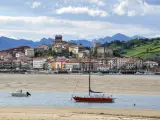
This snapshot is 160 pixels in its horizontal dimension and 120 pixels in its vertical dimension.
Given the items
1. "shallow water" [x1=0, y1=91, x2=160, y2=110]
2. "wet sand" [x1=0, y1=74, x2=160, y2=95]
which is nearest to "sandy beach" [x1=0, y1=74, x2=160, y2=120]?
"wet sand" [x1=0, y1=74, x2=160, y2=95]

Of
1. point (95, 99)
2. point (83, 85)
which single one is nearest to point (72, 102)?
point (95, 99)

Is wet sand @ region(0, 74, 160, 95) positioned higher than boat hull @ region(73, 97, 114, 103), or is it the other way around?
wet sand @ region(0, 74, 160, 95)

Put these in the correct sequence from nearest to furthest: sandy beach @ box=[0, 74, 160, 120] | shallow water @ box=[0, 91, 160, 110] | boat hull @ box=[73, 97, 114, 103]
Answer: sandy beach @ box=[0, 74, 160, 120] → shallow water @ box=[0, 91, 160, 110] → boat hull @ box=[73, 97, 114, 103]

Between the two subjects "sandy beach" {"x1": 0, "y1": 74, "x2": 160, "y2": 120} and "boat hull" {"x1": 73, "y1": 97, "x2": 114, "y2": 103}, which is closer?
"sandy beach" {"x1": 0, "y1": 74, "x2": 160, "y2": 120}

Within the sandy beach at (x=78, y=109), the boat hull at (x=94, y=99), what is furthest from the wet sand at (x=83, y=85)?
the boat hull at (x=94, y=99)

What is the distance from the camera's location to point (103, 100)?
6875 cm

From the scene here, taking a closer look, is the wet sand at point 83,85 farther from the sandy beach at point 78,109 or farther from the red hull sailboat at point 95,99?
the red hull sailboat at point 95,99

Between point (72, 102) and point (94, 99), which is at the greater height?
point (94, 99)

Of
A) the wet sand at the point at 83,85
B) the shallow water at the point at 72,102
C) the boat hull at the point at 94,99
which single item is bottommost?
the shallow water at the point at 72,102

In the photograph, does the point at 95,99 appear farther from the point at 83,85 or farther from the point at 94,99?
the point at 83,85

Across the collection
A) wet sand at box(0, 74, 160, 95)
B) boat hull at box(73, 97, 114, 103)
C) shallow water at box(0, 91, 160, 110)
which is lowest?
shallow water at box(0, 91, 160, 110)

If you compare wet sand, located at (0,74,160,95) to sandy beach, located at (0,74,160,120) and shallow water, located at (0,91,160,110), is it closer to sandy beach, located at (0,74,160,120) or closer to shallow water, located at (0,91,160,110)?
sandy beach, located at (0,74,160,120)

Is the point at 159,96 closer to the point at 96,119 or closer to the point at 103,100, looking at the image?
the point at 103,100

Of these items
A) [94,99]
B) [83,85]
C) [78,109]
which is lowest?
[78,109]
